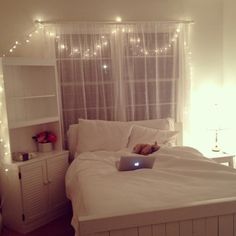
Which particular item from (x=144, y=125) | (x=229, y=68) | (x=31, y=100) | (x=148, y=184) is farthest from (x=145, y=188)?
(x=229, y=68)

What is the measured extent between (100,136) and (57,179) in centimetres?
70

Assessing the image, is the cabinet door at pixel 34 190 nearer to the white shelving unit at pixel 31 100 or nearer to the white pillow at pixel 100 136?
the white shelving unit at pixel 31 100

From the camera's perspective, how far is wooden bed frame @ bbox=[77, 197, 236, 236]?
4.39 feet

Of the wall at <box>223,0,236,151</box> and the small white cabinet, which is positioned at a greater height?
the wall at <box>223,0,236,151</box>

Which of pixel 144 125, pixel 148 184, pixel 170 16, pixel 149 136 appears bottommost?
pixel 148 184

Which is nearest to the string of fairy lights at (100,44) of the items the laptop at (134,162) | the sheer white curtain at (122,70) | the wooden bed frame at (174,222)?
the sheer white curtain at (122,70)

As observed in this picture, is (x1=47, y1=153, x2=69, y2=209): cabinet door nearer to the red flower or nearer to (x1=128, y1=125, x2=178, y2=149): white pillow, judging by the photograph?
the red flower

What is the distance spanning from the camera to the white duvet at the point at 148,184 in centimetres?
170

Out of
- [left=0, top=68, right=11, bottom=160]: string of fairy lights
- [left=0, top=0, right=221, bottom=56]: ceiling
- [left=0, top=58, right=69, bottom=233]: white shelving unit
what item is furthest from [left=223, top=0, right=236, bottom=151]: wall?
[left=0, top=68, right=11, bottom=160]: string of fairy lights

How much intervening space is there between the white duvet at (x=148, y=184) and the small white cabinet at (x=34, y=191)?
1.14 ft

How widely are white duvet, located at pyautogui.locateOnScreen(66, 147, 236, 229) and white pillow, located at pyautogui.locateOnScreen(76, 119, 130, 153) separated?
1.29 feet

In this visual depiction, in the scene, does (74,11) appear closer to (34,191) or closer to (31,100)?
(31,100)

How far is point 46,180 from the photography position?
291cm

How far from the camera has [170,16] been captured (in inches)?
143
